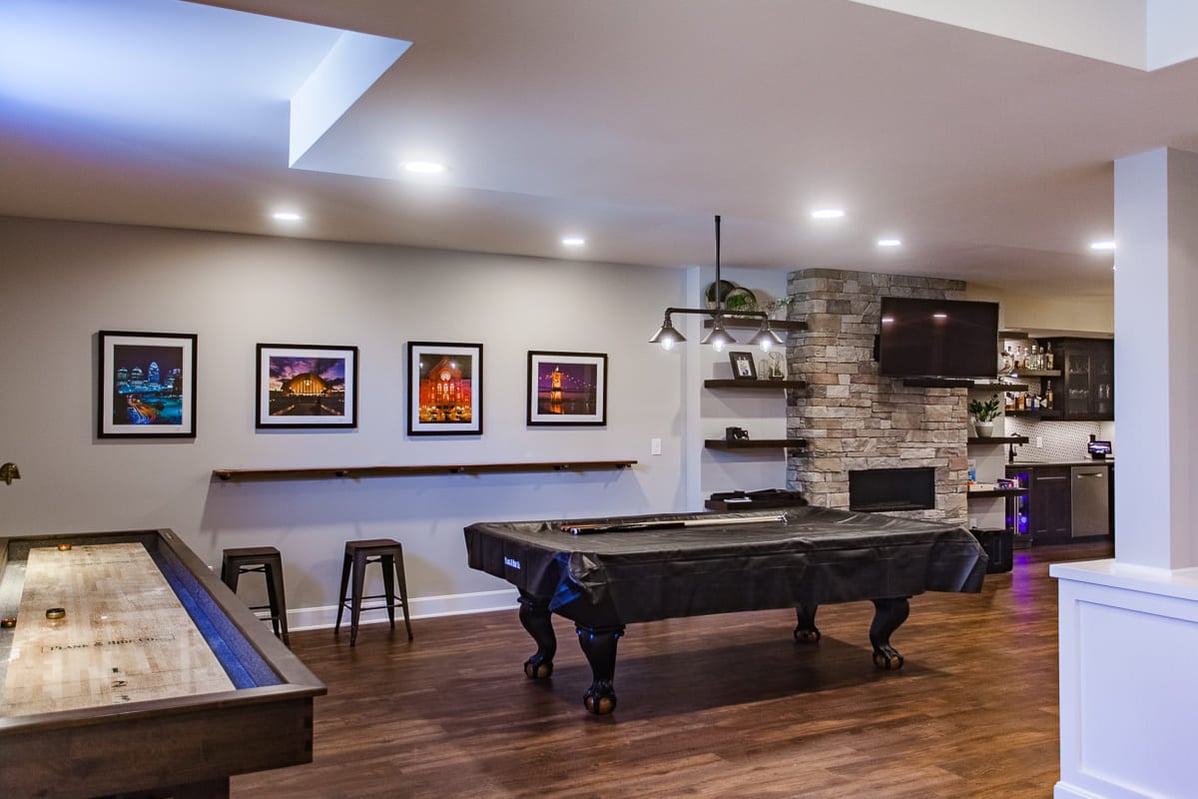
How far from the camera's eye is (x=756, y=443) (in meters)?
7.48

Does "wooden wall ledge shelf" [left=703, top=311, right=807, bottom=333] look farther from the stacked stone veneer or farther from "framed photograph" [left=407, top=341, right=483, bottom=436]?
"framed photograph" [left=407, top=341, right=483, bottom=436]

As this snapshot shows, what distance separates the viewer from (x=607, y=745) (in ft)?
13.4

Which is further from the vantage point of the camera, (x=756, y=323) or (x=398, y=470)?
(x=756, y=323)

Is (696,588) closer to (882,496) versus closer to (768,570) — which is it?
(768,570)

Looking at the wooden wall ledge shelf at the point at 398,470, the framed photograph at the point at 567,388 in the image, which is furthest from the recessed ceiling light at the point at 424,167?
the framed photograph at the point at 567,388

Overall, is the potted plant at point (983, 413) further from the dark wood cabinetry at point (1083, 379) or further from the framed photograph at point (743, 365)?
the framed photograph at point (743, 365)

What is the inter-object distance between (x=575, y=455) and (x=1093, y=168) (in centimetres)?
426

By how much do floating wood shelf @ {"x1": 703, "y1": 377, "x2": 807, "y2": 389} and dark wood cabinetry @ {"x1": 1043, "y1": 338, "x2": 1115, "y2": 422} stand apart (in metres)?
4.21

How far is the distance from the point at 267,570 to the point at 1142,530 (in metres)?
4.50

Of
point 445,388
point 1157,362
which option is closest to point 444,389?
point 445,388

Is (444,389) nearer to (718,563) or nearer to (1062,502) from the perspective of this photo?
(718,563)

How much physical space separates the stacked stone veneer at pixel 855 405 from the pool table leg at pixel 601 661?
3.54m

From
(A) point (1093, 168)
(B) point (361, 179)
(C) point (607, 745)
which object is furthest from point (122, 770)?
(A) point (1093, 168)

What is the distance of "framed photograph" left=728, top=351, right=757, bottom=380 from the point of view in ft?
24.8
